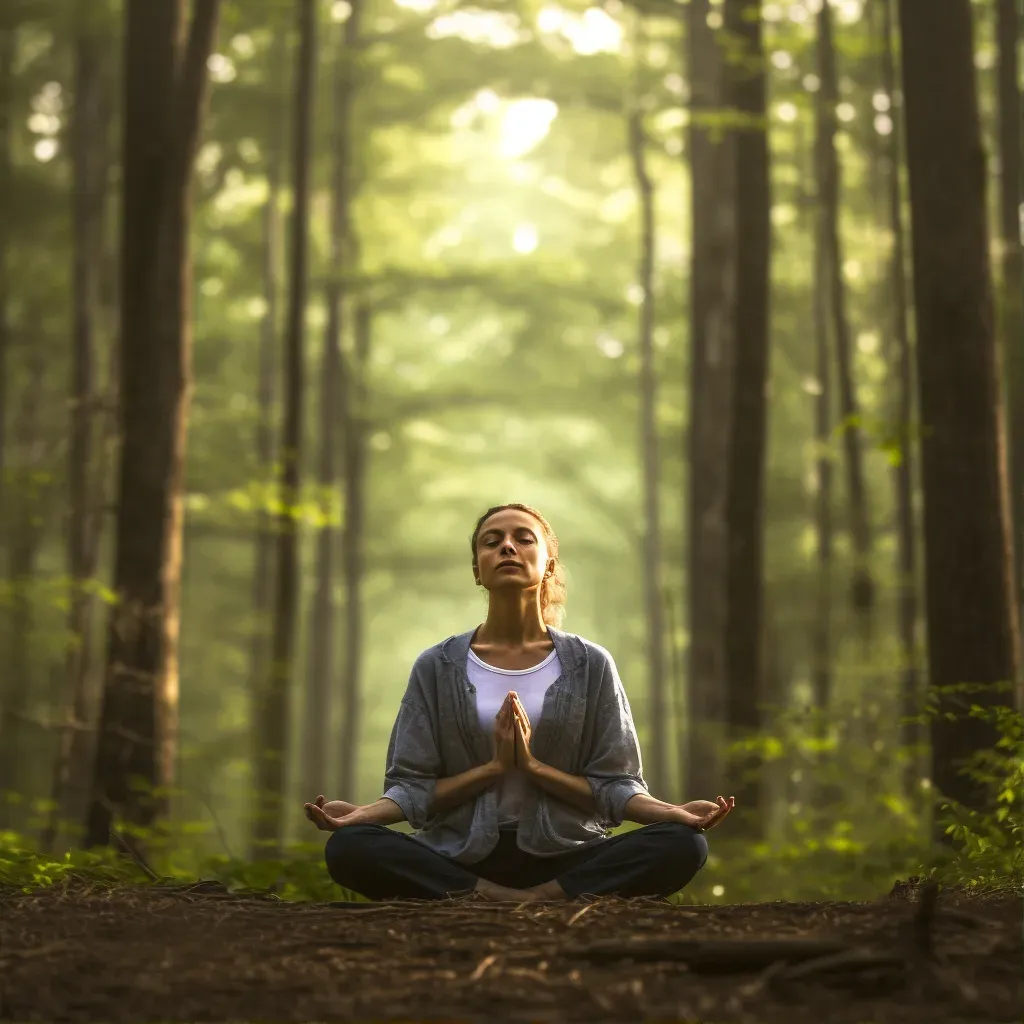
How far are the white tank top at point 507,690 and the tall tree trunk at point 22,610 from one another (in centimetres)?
816

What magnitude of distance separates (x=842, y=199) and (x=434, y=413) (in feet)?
28.5

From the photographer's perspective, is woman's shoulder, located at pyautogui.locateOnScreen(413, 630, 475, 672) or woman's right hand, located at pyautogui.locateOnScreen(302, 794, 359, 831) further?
woman's shoulder, located at pyautogui.locateOnScreen(413, 630, 475, 672)

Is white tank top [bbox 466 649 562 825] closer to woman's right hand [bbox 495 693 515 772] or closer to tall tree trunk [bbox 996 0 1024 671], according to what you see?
woman's right hand [bbox 495 693 515 772]

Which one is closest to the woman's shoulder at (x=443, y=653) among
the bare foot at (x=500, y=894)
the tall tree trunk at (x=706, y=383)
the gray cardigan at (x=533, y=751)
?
the gray cardigan at (x=533, y=751)

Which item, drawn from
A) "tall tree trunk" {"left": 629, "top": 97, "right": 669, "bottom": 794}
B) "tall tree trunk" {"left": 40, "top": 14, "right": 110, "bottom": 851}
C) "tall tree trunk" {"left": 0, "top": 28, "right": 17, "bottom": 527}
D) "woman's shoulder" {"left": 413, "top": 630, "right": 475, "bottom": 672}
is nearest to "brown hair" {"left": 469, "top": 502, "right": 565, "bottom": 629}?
"woman's shoulder" {"left": 413, "top": 630, "right": 475, "bottom": 672}

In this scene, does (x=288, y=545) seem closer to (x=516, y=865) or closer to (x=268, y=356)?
(x=268, y=356)

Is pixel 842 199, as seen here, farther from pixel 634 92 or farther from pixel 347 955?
pixel 347 955

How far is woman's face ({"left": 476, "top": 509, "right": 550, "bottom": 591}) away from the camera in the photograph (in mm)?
5793

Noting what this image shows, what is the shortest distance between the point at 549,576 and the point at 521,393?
2153 centimetres

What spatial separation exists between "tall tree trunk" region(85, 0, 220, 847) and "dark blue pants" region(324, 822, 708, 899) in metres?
4.45

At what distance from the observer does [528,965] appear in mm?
4066

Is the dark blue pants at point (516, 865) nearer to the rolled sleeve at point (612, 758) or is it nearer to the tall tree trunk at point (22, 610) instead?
the rolled sleeve at point (612, 758)

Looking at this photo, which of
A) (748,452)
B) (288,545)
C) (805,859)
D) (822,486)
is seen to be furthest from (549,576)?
(822,486)

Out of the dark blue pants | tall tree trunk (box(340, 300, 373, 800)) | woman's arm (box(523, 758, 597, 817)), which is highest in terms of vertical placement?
tall tree trunk (box(340, 300, 373, 800))
